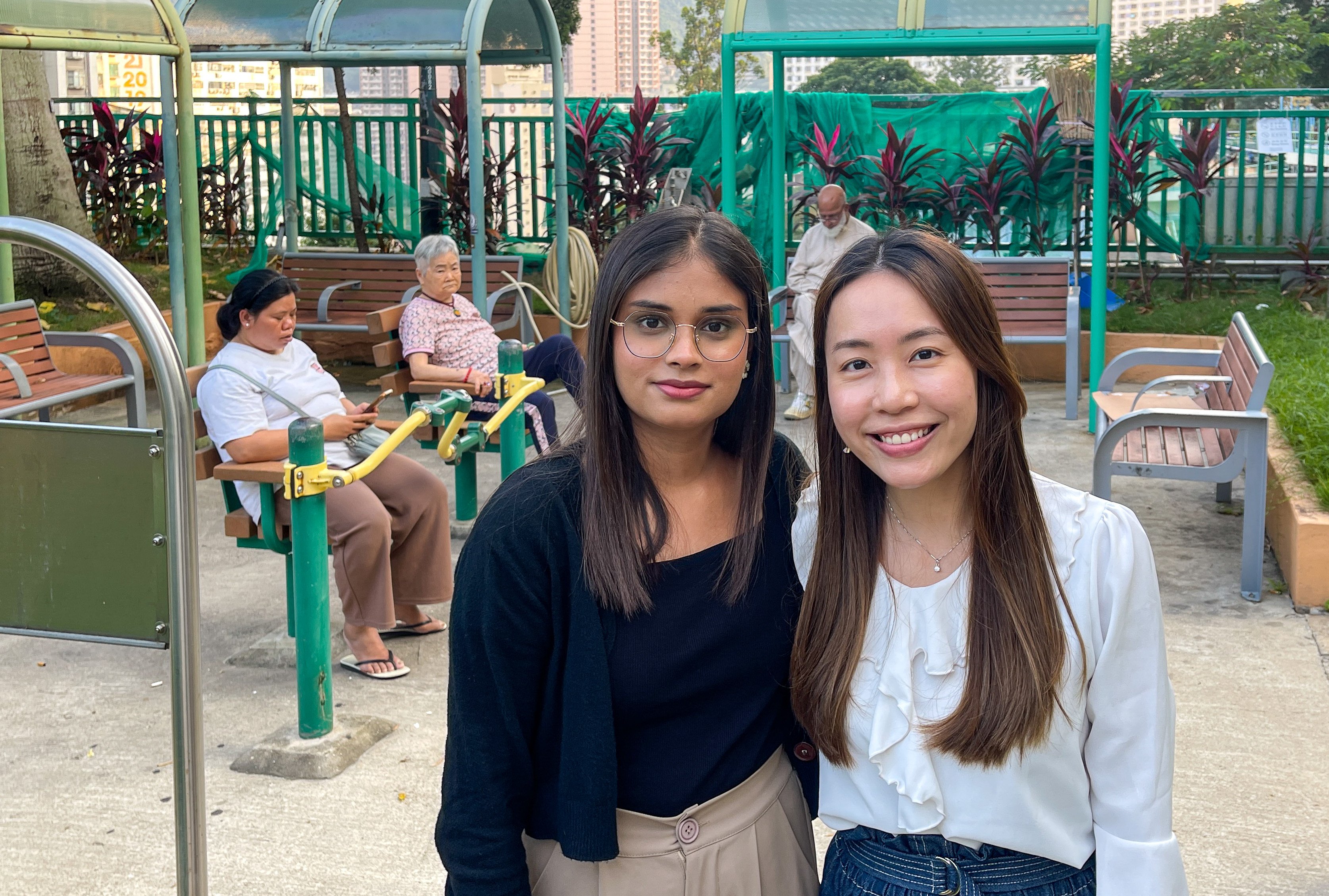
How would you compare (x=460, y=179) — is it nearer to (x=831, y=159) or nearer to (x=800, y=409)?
(x=831, y=159)

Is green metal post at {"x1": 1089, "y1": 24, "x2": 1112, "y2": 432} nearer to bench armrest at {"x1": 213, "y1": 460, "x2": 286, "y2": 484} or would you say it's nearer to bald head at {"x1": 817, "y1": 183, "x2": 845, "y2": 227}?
bald head at {"x1": 817, "y1": 183, "x2": 845, "y2": 227}

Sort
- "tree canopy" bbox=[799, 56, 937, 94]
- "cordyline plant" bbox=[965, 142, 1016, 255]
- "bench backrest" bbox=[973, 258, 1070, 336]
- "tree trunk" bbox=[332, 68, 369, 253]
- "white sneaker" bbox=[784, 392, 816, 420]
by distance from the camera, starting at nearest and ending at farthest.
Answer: "white sneaker" bbox=[784, 392, 816, 420], "bench backrest" bbox=[973, 258, 1070, 336], "cordyline plant" bbox=[965, 142, 1016, 255], "tree trunk" bbox=[332, 68, 369, 253], "tree canopy" bbox=[799, 56, 937, 94]

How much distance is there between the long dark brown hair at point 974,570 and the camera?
1.60m

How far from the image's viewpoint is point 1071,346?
8.74 metres

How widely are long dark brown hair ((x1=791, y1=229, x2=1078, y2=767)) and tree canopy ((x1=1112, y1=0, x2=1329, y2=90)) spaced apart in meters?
25.6

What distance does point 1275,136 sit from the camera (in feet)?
34.7

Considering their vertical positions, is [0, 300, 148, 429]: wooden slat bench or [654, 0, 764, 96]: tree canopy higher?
[654, 0, 764, 96]: tree canopy

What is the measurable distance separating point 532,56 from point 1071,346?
420 cm

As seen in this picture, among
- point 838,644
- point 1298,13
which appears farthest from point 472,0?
point 1298,13

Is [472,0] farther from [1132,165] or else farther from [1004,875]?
[1004,875]

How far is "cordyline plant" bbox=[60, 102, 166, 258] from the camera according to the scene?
39.7 feet

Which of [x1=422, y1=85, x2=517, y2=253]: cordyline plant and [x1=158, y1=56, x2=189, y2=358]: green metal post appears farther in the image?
[x1=422, y1=85, x2=517, y2=253]: cordyline plant

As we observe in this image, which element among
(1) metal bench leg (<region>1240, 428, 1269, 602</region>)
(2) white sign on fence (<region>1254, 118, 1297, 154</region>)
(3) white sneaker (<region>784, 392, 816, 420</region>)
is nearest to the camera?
(1) metal bench leg (<region>1240, 428, 1269, 602</region>)

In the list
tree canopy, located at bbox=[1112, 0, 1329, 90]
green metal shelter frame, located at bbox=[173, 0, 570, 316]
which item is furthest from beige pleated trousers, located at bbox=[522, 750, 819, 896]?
tree canopy, located at bbox=[1112, 0, 1329, 90]
